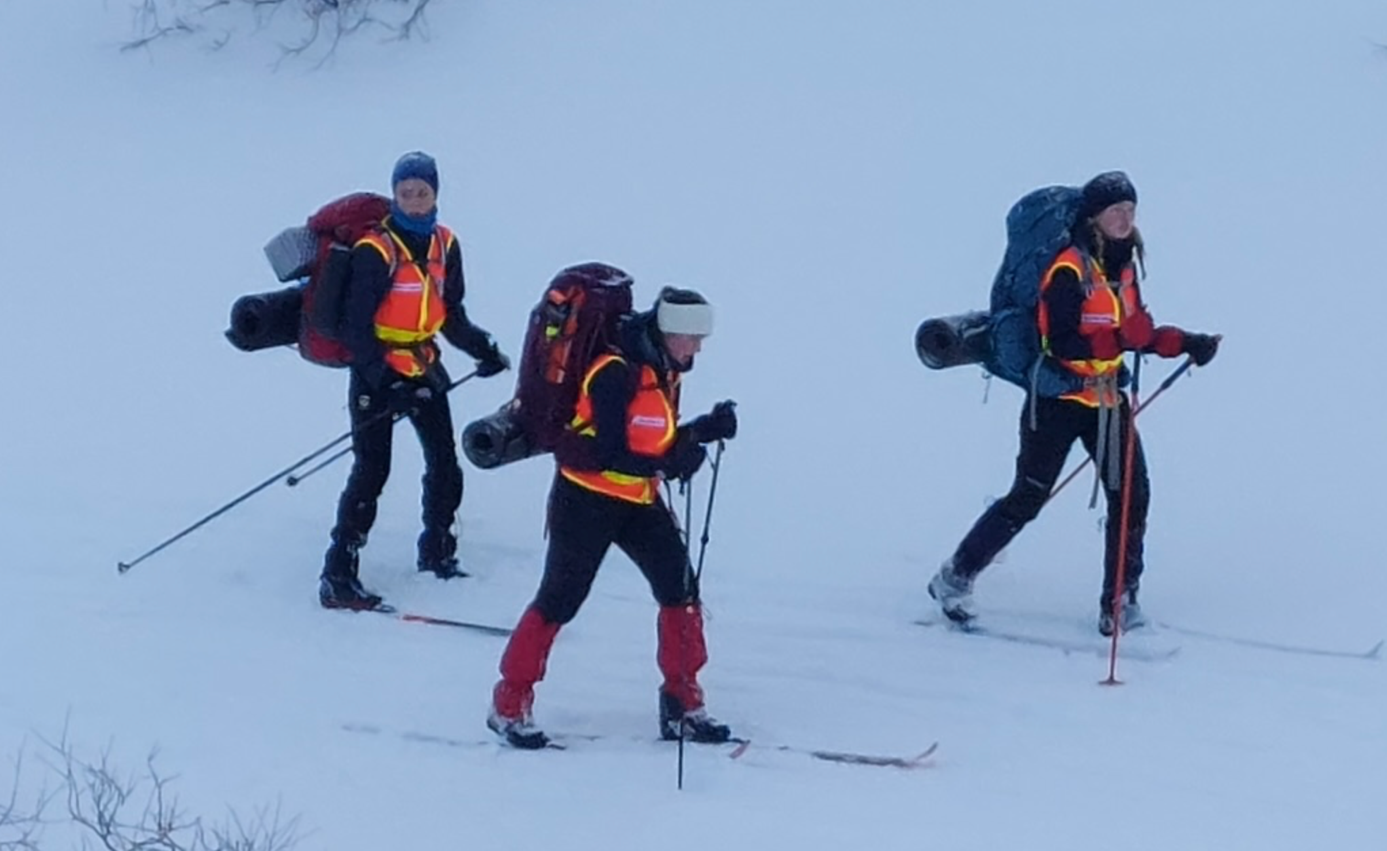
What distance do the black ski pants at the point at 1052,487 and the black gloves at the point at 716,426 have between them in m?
1.51

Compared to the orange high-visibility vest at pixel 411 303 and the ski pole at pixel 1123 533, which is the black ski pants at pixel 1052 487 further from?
the orange high-visibility vest at pixel 411 303

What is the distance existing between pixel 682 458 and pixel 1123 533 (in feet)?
6.46

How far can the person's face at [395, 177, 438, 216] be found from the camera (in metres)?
7.08

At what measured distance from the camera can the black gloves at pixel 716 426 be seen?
6.01 meters

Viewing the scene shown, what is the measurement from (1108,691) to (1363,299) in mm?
4401

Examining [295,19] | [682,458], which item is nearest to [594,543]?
[682,458]

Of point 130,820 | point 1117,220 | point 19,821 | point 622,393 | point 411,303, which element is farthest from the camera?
point 411,303

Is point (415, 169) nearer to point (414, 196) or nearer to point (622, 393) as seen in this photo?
point (414, 196)

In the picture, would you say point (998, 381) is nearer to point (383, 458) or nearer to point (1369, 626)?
point (1369, 626)

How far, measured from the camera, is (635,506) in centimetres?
616

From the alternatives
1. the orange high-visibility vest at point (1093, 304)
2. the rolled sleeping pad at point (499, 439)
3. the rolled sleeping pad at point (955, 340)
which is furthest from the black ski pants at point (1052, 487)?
the rolled sleeping pad at point (499, 439)

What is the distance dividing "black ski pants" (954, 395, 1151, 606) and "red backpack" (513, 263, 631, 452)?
73.0 inches

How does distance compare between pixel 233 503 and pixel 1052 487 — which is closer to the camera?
pixel 1052 487

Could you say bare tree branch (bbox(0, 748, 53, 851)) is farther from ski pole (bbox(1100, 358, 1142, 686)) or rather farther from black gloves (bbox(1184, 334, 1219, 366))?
black gloves (bbox(1184, 334, 1219, 366))
